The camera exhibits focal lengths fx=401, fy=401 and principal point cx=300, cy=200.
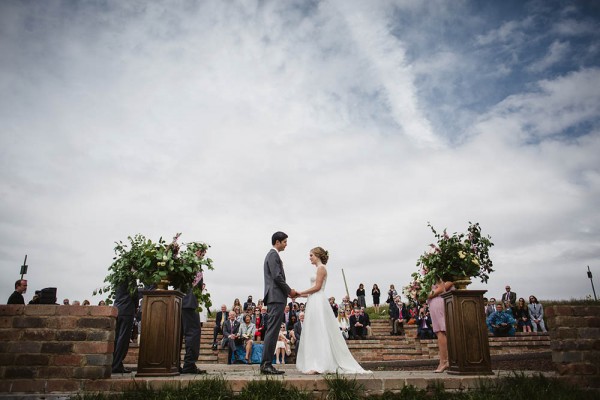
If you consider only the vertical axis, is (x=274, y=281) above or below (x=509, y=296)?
above

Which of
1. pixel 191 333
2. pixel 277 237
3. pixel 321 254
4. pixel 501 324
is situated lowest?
pixel 501 324

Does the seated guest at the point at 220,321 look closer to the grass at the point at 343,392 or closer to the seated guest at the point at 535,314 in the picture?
the grass at the point at 343,392

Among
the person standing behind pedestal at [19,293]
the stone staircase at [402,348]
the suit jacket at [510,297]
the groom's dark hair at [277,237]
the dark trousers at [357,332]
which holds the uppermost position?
the groom's dark hair at [277,237]

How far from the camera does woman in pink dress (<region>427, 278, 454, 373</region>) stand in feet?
22.6

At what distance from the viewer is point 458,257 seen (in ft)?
22.1

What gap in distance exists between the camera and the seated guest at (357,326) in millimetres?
15570

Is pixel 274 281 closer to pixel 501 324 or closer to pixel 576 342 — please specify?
pixel 576 342

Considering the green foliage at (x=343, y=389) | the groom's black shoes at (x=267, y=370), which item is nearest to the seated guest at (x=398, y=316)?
the groom's black shoes at (x=267, y=370)

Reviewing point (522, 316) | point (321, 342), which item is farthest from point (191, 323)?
point (522, 316)

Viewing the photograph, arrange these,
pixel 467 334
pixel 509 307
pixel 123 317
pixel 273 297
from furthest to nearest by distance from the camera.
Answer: pixel 509 307
pixel 123 317
pixel 273 297
pixel 467 334

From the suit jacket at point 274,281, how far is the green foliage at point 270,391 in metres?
1.57

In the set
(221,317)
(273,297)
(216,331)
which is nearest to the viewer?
(273,297)

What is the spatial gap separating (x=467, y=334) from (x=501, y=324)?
1056 cm

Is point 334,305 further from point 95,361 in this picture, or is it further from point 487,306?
point 95,361
